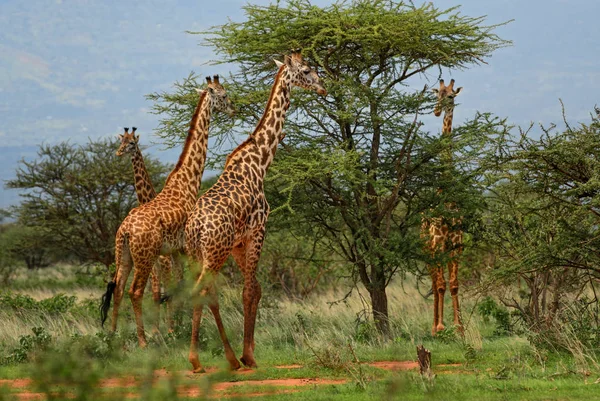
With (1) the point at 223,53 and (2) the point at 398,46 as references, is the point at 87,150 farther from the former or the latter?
(2) the point at 398,46

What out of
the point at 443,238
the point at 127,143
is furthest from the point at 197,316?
the point at 443,238

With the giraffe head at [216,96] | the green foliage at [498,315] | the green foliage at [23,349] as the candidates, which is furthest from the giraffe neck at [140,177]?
the green foliage at [498,315]

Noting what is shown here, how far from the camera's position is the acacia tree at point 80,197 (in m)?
23.4

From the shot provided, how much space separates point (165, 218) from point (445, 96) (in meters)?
5.19

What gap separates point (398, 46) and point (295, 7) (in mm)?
1717

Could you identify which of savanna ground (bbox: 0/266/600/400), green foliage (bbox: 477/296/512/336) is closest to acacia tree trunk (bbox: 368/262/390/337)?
savanna ground (bbox: 0/266/600/400)

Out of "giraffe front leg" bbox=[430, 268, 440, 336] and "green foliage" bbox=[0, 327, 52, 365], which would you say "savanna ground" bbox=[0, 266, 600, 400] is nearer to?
"green foliage" bbox=[0, 327, 52, 365]

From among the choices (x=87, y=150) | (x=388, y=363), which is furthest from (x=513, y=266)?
(x=87, y=150)

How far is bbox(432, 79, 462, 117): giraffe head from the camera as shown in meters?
13.4

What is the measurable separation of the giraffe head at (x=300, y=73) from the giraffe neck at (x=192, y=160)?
4.30ft

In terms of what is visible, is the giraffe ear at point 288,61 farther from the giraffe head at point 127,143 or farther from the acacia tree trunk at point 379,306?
the acacia tree trunk at point 379,306

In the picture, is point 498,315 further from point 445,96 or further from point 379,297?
point 445,96

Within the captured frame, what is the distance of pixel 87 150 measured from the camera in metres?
24.1

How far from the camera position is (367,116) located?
12703 mm
